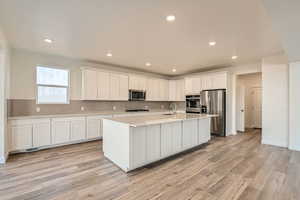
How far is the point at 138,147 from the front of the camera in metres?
2.80

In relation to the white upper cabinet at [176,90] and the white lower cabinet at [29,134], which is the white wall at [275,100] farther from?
the white lower cabinet at [29,134]

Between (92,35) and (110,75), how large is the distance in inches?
88.9

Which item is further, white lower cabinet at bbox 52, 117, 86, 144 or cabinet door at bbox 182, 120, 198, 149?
white lower cabinet at bbox 52, 117, 86, 144

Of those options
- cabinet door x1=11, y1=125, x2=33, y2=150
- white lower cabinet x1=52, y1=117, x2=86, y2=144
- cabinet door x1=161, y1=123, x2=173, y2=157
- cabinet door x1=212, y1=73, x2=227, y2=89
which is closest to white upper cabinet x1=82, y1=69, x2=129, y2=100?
white lower cabinet x1=52, y1=117, x2=86, y2=144

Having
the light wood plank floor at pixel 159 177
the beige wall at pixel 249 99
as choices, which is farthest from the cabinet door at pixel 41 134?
the beige wall at pixel 249 99

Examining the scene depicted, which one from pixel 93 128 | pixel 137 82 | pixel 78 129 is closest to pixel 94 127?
pixel 93 128

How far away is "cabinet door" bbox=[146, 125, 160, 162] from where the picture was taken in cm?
296

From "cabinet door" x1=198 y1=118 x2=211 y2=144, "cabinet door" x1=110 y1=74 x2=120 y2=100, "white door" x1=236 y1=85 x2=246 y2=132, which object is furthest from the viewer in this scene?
"white door" x1=236 y1=85 x2=246 y2=132

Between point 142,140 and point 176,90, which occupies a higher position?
point 176,90

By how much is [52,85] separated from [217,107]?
5.49 meters

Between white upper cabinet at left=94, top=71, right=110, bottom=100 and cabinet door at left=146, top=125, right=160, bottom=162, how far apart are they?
272 centimetres

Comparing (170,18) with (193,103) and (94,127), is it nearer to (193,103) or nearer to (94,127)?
(94,127)

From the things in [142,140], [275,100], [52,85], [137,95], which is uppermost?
[52,85]

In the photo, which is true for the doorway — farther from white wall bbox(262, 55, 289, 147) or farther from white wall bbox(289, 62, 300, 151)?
white wall bbox(289, 62, 300, 151)
